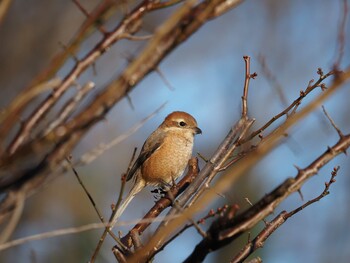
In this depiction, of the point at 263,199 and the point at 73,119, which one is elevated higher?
the point at 73,119

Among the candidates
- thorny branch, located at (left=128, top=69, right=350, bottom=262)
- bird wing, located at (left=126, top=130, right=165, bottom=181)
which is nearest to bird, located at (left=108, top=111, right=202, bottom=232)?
bird wing, located at (left=126, top=130, right=165, bottom=181)

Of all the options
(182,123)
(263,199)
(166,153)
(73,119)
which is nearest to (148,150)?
(166,153)

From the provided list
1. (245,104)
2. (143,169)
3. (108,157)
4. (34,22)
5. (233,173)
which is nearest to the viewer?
(233,173)

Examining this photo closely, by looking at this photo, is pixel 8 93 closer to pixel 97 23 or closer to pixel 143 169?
pixel 143 169

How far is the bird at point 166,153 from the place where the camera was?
5266 mm

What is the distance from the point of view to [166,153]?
533cm

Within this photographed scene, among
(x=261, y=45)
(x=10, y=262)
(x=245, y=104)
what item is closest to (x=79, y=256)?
(x=10, y=262)

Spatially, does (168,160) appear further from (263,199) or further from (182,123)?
(263,199)

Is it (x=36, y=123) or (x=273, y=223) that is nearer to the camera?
(x=36, y=123)

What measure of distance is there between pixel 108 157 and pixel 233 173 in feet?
41.4

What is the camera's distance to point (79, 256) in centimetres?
1078

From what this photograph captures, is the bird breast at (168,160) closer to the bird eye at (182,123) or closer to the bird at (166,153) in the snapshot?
the bird at (166,153)

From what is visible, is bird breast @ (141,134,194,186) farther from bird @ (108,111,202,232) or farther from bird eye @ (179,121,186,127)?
bird eye @ (179,121,186,127)

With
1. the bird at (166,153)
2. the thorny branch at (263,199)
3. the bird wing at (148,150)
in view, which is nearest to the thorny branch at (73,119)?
the thorny branch at (263,199)
